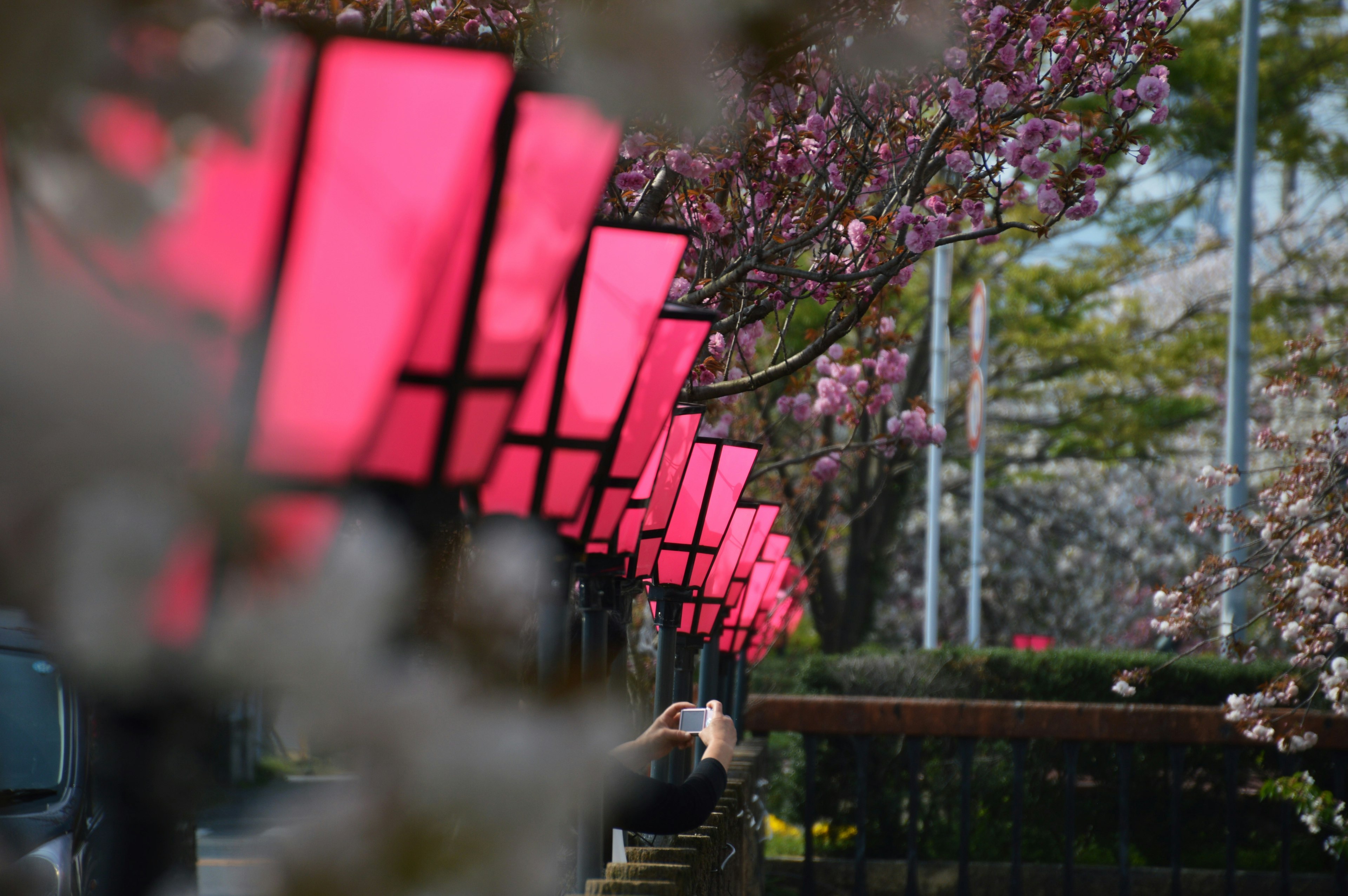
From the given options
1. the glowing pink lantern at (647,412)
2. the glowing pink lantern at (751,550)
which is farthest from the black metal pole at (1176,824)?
the glowing pink lantern at (647,412)

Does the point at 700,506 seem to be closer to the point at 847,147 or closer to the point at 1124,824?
the point at 847,147

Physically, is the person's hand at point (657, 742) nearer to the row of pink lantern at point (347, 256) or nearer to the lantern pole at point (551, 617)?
the lantern pole at point (551, 617)

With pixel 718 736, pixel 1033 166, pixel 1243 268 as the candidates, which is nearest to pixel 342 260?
pixel 718 736

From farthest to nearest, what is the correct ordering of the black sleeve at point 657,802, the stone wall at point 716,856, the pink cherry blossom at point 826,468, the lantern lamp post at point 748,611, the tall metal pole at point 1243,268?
the tall metal pole at point 1243,268
the pink cherry blossom at point 826,468
the lantern lamp post at point 748,611
the black sleeve at point 657,802
the stone wall at point 716,856

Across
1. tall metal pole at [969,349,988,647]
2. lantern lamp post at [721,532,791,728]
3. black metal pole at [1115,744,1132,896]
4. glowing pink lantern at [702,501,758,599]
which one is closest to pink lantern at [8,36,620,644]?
glowing pink lantern at [702,501,758,599]

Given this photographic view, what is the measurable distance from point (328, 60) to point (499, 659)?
16.4 inches

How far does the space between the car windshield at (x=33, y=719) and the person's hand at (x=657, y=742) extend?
7.87 ft

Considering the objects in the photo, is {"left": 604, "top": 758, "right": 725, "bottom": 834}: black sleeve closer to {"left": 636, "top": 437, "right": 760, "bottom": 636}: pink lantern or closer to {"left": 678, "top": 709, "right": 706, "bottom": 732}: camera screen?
{"left": 678, "top": 709, "right": 706, "bottom": 732}: camera screen

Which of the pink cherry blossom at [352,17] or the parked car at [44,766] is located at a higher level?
the pink cherry blossom at [352,17]

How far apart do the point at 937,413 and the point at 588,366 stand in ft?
33.0

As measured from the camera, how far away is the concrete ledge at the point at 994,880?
5.84 m

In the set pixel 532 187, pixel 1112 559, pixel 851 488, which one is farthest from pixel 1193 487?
pixel 532 187

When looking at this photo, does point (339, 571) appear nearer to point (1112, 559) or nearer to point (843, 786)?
point (843, 786)

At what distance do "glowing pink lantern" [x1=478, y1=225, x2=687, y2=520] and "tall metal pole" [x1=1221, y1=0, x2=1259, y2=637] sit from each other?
7.18 m
